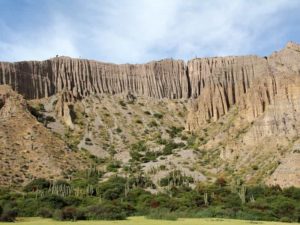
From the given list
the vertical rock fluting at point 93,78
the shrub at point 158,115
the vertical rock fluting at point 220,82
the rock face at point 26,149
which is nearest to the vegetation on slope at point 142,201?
the rock face at point 26,149

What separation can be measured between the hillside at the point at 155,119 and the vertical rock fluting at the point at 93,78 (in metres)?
0.28

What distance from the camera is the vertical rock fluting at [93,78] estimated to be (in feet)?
404

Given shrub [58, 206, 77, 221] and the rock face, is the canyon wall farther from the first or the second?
shrub [58, 206, 77, 221]

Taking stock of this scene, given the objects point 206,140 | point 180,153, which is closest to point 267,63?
point 206,140

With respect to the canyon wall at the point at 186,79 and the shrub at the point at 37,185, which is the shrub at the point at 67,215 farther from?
the canyon wall at the point at 186,79

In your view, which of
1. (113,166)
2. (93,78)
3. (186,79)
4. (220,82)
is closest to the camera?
(113,166)

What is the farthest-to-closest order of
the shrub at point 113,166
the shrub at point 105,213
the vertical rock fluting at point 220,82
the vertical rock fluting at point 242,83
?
the vertical rock fluting at point 220,82 < the vertical rock fluting at point 242,83 < the shrub at point 113,166 < the shrub at point 105,213

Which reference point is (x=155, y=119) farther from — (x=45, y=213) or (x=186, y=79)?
(x=45, y=213)

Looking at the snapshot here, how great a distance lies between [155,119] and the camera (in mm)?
126438

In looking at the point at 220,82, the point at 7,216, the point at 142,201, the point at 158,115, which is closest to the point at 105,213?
the point at 7,216

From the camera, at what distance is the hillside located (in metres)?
90.6

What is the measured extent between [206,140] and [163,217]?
61.0m

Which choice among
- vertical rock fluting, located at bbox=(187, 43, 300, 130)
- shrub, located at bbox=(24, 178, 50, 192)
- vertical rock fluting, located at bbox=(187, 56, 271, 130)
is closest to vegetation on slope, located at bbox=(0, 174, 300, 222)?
shrub, located at bbox=(24, 178, 50, 192)

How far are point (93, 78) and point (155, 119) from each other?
2185 centimetres
